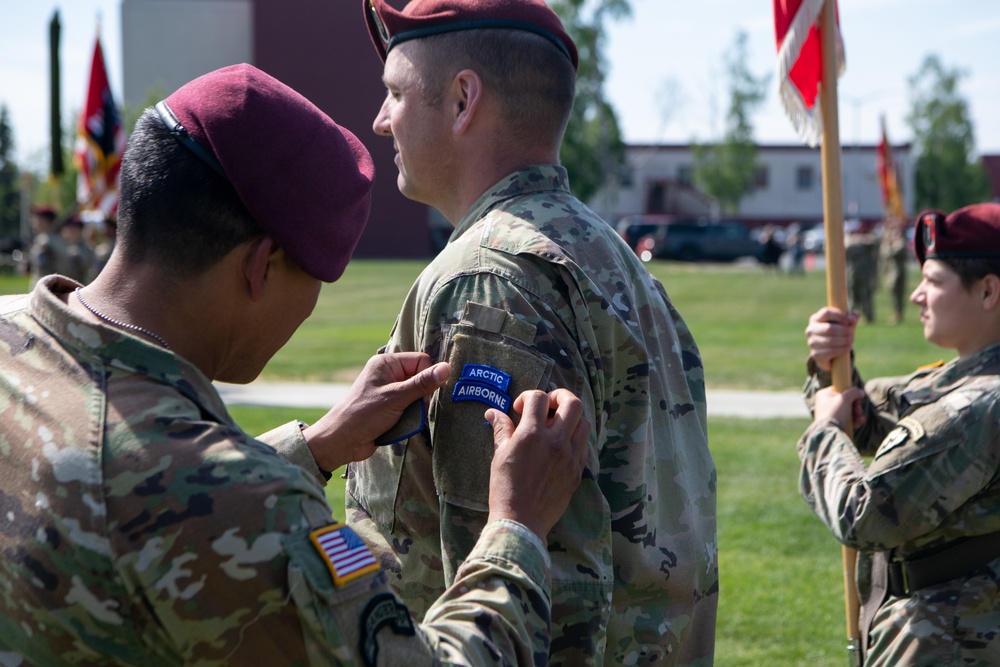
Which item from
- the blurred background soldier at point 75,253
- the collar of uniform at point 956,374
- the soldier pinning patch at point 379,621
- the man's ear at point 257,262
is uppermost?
the man's ear at point 257,262

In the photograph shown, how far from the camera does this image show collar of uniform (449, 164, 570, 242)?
242cm

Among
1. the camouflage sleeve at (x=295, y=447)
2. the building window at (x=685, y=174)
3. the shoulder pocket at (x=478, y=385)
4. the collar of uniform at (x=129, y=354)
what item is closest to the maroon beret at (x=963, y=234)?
the shoulder pocket at (x=478, y=385)

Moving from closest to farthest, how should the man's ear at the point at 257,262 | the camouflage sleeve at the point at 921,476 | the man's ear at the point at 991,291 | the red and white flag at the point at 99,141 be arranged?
the man's ear at the point at 257,262
the camouflage sleeve at the point at 921,476
the man's ear at the point at 991,291
the red and white flag at the point at 99,141

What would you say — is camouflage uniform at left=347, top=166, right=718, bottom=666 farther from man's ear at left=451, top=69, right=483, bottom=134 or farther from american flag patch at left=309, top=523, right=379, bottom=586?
american flag patch at left=309, top=523, right=379, bottom=586

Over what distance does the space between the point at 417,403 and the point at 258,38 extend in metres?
49.9

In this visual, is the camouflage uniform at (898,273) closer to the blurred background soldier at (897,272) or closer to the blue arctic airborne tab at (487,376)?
the blurred background soldier at (897,272)

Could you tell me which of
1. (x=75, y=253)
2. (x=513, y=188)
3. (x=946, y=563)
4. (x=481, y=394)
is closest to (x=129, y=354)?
(x=481, y=394)

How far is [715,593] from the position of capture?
8.40 ft

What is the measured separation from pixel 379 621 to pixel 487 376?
0.64 m

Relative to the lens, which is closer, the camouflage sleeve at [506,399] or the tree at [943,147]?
the camouflage sleeve at [506,399]

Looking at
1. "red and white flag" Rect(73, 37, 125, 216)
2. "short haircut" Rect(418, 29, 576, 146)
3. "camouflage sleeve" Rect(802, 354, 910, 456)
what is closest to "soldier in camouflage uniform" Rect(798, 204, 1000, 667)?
"camouflage sleeve" Rect(802, 354, 910, 456)

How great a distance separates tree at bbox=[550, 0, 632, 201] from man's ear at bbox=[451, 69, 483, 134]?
157 feet

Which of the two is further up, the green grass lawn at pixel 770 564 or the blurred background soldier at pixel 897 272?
the green grass lawn at pixel 770 564

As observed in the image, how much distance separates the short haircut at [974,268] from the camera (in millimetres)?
3514
